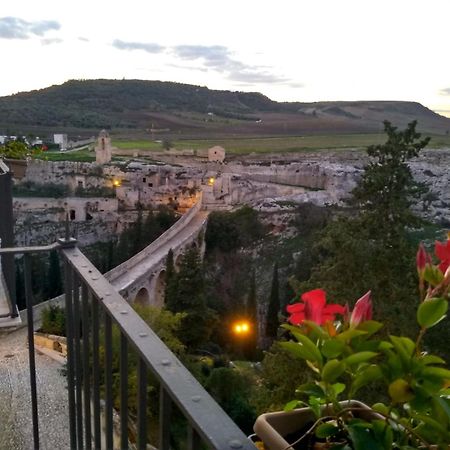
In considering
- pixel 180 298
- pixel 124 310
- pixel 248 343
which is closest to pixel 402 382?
pixel 124 310

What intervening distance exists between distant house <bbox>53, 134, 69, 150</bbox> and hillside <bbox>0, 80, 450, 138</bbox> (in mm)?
1671

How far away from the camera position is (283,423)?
0.84m

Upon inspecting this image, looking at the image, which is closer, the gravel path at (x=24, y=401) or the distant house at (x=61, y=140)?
the gravel path at (x=24, y=401)

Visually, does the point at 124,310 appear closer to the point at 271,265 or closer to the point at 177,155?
the point at 271,265

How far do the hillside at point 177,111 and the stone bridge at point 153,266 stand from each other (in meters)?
21.2

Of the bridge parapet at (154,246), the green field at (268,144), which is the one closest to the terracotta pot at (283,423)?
the bridge parapet at (154,246)

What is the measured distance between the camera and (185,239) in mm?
23078

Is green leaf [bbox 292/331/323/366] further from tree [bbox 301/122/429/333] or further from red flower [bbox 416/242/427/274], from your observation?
tree [bbox 301/122/429/333]

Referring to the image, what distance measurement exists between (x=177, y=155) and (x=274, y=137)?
40.5 ft

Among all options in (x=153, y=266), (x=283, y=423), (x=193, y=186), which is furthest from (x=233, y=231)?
(x=283, y=423)

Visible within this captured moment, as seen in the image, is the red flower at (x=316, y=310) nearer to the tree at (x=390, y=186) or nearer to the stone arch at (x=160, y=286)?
the tree at (x=390, y=186)

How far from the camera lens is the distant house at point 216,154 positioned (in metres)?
44.4

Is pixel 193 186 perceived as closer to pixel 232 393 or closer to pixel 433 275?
pixel 232 393

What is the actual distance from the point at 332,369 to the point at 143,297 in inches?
723
